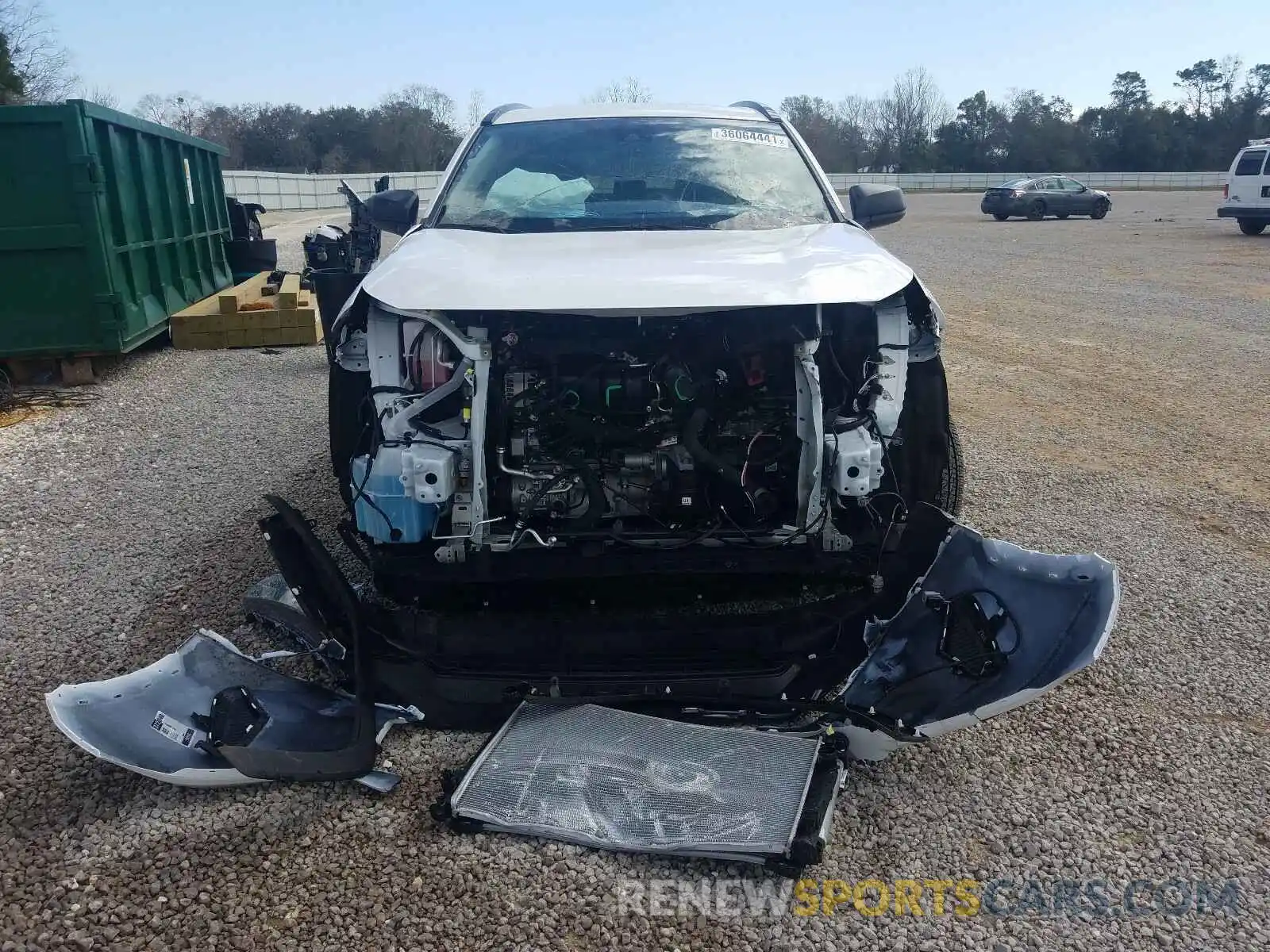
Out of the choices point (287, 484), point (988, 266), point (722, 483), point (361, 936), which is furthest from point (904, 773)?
point (988, 266)

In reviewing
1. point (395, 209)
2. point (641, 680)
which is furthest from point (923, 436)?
point (395, 209)

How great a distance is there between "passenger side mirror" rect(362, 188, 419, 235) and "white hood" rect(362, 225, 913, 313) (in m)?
0.77

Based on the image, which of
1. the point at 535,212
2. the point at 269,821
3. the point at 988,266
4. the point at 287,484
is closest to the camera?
the point at 269,821

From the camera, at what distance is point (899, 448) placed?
10.8ft

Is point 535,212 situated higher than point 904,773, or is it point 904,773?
point 535,212

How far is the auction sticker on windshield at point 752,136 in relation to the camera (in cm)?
448

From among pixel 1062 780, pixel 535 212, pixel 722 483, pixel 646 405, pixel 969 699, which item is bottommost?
pixel 1062 780

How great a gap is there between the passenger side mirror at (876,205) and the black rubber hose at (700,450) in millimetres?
1710

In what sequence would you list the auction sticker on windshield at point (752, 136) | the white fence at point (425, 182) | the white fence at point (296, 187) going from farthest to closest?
the white fence at point (425, 182), the white fence at point (296, 187), the auction sticker on windshield at point (752, 136)

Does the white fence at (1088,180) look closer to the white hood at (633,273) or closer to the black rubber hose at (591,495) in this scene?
the white hood at (633,273)

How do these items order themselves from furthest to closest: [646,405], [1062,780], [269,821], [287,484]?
[287,484]
[646,405]
[1062,780]
[269,821]

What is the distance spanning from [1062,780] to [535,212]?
283cm

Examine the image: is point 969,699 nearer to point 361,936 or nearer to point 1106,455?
point 361,936

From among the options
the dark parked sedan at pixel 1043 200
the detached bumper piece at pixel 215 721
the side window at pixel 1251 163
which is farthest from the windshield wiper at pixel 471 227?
the dark parked sedan at pixel 1043 200
